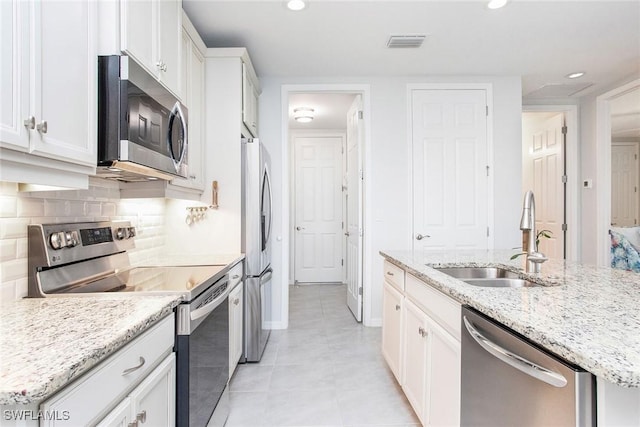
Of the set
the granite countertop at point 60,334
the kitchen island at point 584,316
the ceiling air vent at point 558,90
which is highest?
the ceiling air vent at point 558,90

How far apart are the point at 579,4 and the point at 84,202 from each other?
3.40 m

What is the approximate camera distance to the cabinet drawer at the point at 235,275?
2.28 meters

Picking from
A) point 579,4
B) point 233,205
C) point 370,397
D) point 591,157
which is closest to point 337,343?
point 370,397

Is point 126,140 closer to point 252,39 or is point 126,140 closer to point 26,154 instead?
point 26,154

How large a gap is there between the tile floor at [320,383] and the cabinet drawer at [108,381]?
3.57 ft

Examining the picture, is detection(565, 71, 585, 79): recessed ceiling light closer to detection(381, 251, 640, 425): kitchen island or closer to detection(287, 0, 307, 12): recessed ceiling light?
detection(381, 251, 640, 425): kitchen island

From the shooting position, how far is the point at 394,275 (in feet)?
7.70

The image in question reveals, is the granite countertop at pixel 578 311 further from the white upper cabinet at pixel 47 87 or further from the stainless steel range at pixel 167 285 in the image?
the white upper cabinet at pixel 47 87

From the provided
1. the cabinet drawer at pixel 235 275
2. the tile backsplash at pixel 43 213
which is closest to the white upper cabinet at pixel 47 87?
the tile backsplash at pixel 43 213

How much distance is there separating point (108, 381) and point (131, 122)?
3.31 ft

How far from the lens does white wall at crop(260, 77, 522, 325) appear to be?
3.66 meters

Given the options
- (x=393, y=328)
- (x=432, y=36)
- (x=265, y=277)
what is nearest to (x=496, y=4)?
(x=432, y=36)

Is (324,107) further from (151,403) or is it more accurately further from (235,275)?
(151,403)

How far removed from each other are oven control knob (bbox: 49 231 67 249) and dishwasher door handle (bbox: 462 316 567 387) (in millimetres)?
1680
